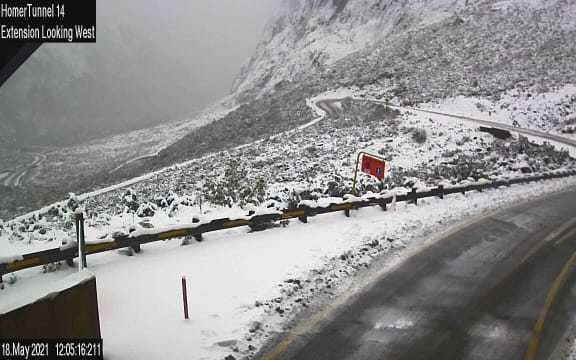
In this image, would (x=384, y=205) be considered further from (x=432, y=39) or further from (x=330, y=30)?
(x=330, y=30)

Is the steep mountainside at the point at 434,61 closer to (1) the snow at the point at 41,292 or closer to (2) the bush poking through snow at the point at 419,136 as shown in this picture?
(2) the bush poking through snow at the point at 419,136

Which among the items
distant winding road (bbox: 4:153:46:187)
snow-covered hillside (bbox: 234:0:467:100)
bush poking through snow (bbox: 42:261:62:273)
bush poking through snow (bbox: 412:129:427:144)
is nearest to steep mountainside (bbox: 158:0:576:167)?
snow-covered hillside (bbox: 234:0:467:100)

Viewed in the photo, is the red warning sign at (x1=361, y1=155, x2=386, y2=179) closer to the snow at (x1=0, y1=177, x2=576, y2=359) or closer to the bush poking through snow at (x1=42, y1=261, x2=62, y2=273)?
the snow at (x1=0, y1=177, x2=576, y2=359)

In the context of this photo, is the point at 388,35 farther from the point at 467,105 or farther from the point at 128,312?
the point at 128,312

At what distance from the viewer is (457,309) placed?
6969mm

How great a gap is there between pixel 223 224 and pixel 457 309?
20.1ft

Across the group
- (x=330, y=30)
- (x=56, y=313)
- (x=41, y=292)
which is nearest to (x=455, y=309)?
(x=56, y=313)

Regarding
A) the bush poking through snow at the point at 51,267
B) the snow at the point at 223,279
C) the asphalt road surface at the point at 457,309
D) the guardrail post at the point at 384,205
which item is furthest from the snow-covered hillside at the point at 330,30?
the bush poking through snow at the point at 51,267

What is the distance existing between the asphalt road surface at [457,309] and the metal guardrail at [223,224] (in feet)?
10.00

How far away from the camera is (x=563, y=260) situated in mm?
9336

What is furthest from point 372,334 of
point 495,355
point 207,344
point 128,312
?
point 128,312

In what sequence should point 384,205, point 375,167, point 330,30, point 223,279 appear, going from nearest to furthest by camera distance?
point 223,279 → point 375,167 → point 384,205 → point 330,30

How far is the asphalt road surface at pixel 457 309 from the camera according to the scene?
19.1 ft

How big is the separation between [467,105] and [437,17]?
112ft
